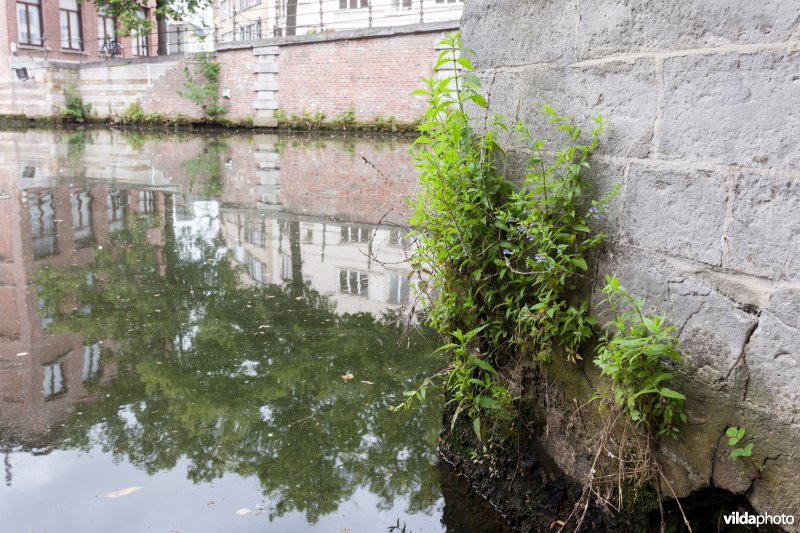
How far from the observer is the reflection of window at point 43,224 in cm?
744

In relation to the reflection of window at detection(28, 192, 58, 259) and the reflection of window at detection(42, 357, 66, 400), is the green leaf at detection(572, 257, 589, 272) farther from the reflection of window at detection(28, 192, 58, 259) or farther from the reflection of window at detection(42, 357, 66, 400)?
the reflection of window at detection(28, 192, 58, 259)

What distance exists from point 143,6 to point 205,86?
688cm

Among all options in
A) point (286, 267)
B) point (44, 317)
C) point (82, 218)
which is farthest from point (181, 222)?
point (44, 317)

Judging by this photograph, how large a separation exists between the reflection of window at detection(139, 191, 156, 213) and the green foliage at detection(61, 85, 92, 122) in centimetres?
2368

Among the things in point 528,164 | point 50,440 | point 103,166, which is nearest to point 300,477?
point 50,440

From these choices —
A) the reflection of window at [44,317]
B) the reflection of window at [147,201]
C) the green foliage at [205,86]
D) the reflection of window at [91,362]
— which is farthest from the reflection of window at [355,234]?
the green foliage at [205,86]

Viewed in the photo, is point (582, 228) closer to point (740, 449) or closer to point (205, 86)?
point (740, 449)

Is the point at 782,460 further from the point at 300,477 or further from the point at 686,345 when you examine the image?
the point at 300,477

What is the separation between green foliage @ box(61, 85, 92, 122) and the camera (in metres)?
31.8

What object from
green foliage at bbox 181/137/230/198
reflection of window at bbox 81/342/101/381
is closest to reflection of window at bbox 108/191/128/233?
green foliage at bbox 181/137/230/198

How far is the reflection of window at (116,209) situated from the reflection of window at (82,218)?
0.25m

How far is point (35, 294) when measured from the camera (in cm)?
590

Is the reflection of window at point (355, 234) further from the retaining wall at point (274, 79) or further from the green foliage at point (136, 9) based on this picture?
the green foliage at point (136, 9)

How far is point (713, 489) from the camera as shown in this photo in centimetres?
224
